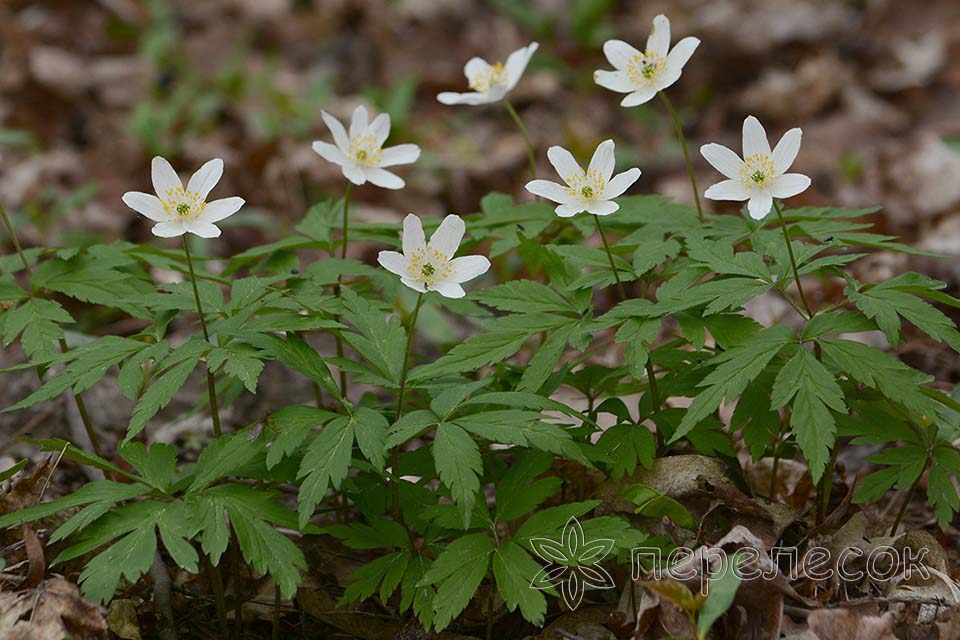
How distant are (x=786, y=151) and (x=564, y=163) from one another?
0.54 meters

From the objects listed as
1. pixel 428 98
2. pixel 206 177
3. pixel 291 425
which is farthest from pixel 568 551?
pixel 428 98

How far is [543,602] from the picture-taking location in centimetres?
186

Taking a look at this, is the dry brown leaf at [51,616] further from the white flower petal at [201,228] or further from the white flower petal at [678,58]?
the white flower petal at [678,58]

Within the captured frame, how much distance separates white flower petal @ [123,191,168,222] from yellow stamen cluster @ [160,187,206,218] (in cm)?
1

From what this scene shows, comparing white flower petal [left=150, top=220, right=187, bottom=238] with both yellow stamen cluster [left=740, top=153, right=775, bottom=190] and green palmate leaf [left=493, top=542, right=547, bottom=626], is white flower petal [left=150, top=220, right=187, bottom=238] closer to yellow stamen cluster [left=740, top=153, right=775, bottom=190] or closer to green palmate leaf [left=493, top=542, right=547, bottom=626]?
green palmate leaf [left=493, top=542, right=547, bottom=626]

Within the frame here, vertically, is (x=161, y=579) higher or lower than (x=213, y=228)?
lower

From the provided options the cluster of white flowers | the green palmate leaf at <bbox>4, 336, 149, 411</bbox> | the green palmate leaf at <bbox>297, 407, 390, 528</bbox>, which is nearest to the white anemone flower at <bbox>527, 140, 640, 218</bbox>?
the cluster of white flowers

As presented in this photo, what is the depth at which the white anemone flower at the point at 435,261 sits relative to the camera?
82.0 inches

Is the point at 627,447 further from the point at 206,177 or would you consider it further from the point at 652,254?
the point at 206,177

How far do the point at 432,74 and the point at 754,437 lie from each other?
19.3ft

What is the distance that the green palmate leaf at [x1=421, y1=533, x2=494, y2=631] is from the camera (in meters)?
1.87

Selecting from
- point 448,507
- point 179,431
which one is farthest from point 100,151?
point 448,507

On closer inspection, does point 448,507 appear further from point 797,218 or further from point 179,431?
point 179,431

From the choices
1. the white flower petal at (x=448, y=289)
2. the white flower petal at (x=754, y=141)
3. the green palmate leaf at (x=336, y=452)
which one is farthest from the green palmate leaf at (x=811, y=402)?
the green palmate leaf at (x=336, y=452)
